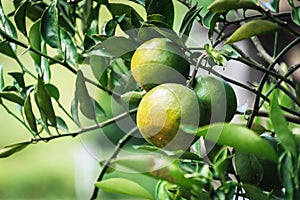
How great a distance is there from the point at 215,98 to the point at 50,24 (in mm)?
160

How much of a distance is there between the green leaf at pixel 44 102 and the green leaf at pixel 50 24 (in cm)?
5

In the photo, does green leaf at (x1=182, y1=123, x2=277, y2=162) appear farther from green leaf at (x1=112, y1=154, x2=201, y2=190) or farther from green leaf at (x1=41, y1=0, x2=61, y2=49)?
green leaf at (x1=41, y1=0, x2=61, y2=49)

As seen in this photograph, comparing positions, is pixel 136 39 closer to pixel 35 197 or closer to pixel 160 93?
pixel 160 93

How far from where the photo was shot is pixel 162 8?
1.26ft

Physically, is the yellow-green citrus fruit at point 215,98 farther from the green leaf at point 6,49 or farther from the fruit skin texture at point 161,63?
the green leaf at point 6,49

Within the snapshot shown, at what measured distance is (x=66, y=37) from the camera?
495 millimetres

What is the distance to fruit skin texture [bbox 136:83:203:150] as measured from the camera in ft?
1.01

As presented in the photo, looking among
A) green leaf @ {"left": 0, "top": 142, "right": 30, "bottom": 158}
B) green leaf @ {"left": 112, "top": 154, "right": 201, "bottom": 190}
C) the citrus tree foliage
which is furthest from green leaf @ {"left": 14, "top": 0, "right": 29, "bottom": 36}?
green leaf @ {"left": 112, "top": 154, "right": 201, "bottom": 190}

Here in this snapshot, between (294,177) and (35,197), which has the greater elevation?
(294,177)

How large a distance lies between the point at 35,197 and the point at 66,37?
10.1 feet

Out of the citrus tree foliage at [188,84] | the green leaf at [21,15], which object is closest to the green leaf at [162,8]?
the citrus tree foliage at [188,84]

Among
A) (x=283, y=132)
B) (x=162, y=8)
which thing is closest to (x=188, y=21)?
(x=162, y=8)

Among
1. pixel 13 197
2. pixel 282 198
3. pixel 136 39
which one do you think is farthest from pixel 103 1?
pixel 13 197

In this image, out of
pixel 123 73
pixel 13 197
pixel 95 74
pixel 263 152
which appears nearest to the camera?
pixel 263 152
